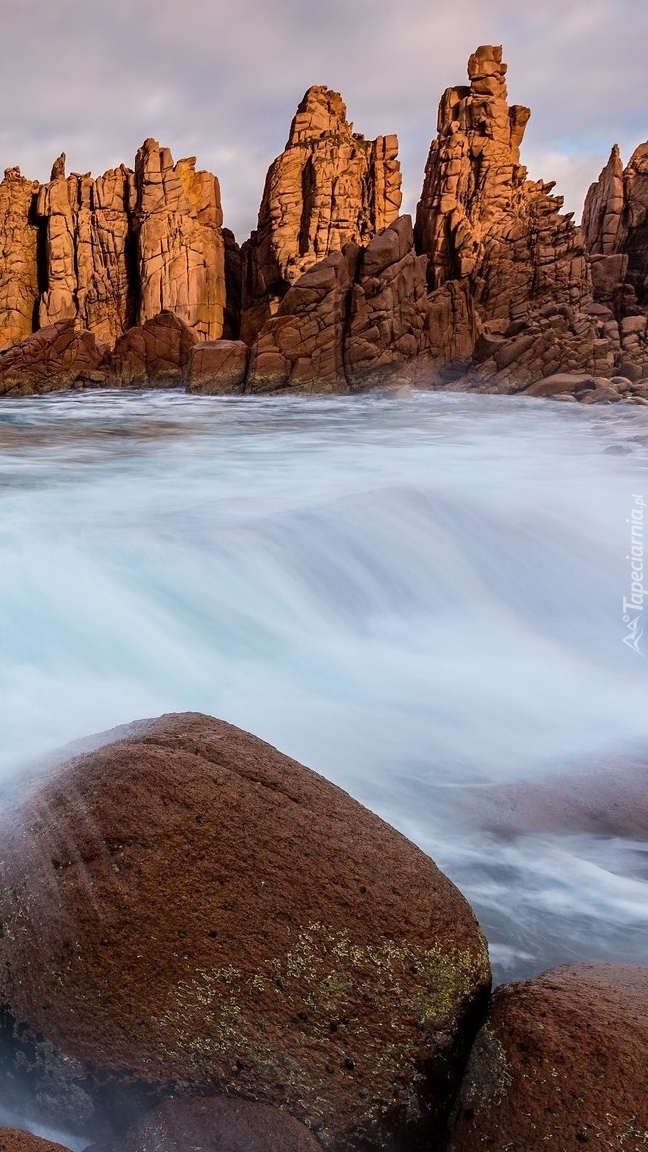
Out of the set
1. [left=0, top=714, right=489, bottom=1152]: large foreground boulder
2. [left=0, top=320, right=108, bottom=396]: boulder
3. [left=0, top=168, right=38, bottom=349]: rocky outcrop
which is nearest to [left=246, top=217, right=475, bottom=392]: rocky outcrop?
[left=0, top=320, right=108, bottom=396]: boulder

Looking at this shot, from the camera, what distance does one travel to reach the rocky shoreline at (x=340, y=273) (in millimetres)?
23828

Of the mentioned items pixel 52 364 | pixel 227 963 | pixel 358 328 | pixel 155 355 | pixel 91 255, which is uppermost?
pixel 91 255

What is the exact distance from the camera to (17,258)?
4578 centimetres

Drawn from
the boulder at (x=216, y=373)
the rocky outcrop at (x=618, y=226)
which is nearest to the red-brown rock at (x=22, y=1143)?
the boulder at (x=216, y=373)

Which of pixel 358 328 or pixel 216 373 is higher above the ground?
pixel 358 328

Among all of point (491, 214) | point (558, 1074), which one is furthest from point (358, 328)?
point (558, 1074)

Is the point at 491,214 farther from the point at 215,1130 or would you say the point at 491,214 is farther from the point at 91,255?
the point at 215,1130

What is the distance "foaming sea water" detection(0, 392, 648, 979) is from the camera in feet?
10.1

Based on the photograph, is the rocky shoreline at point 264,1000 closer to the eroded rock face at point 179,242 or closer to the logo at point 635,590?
the logo at point 635,590

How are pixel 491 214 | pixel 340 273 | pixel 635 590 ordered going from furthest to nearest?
pixel 491 214 → pixel 340 273 → pixel 635 590

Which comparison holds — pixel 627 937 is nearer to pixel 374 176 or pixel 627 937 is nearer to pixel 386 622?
pixel 386 622

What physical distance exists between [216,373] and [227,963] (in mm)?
22770

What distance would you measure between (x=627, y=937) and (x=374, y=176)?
48462 mm

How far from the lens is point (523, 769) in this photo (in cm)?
373
